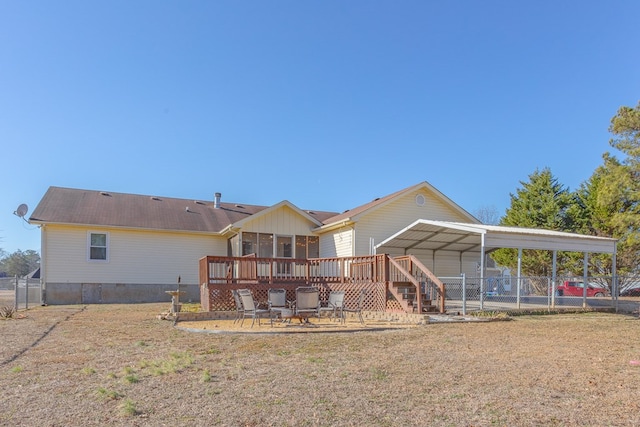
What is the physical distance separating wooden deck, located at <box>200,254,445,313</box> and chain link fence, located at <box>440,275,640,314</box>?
112 centimetres

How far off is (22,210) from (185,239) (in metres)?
6.67

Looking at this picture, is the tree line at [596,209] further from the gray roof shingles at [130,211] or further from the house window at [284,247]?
the gray roof shingles at [130,211]

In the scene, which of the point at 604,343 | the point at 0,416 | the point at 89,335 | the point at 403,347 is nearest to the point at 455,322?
the point at 604,343

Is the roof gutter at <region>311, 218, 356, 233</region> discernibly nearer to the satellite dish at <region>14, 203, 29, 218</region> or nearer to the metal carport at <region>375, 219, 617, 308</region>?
the metal carport at <region>375, 219, 617, 308</region>

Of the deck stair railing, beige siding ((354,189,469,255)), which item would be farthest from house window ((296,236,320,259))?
the deck stair railing

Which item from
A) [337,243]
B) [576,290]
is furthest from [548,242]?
[576,290]

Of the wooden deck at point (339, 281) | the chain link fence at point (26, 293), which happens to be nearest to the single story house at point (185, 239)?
the chain link fence at point (26, 293)

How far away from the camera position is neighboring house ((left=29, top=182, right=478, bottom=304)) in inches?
748

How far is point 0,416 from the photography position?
408 cm

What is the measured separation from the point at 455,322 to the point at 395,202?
9069 millimetres

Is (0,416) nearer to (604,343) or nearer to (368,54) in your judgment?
(604,343)

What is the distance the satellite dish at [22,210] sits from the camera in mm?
18719

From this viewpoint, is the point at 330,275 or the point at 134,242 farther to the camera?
the point at 134,242

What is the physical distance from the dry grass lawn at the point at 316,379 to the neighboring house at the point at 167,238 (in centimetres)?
1023
